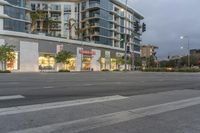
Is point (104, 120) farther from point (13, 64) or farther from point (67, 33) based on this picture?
point (67, 33)

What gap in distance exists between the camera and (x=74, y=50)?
86.0 m

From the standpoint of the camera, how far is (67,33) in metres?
107

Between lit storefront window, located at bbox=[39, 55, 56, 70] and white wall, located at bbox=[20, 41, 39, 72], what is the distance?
200 centimetres

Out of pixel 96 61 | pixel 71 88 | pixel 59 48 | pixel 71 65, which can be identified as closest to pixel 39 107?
pixel 71 88

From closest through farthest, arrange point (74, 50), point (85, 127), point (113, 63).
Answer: point (85, 127) → point (74, 50) → point (113, 63)

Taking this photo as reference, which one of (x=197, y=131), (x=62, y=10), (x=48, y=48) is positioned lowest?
(x=197, y=131)

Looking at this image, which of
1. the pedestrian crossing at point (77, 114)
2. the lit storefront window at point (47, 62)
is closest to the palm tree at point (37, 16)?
the lit storefront window at point (47, 62)

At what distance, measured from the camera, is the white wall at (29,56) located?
230 ft

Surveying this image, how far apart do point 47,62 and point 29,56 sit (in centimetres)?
625

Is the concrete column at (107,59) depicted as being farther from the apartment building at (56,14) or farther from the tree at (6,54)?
the tree at (6,54)

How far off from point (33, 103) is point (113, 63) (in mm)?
91967

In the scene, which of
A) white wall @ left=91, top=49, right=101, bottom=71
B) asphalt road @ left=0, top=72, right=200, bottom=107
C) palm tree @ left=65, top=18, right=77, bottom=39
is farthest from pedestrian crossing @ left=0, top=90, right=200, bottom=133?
palm tree @ left=65, top=18, right=77, bottom=39

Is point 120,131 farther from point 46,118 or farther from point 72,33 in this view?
point 72,33

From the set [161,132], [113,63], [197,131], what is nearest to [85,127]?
[161,132]
